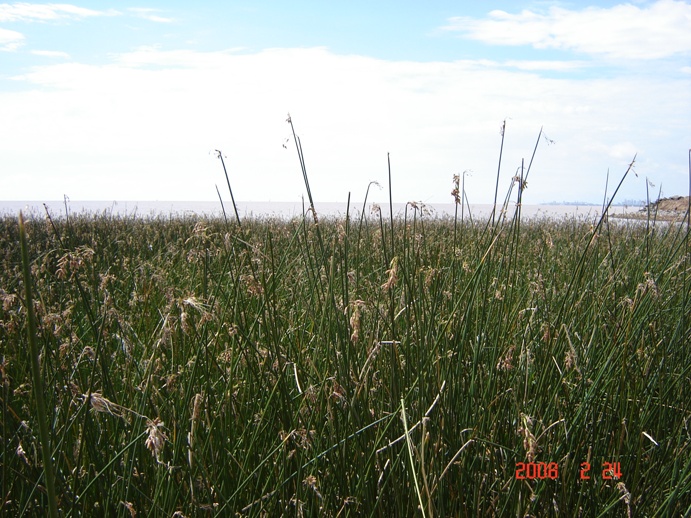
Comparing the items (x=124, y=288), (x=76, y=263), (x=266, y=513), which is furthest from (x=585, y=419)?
(x=124, y=288)

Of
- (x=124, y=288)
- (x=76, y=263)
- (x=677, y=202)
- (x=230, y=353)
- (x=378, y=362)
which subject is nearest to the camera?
(x=76, y=263)

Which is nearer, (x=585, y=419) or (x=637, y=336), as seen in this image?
(x=585, y=419)

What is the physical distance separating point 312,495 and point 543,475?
62cm

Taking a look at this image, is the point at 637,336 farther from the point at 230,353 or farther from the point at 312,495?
the point at 230,353

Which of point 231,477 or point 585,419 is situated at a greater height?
point 585,419

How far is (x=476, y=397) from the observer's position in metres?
1.63

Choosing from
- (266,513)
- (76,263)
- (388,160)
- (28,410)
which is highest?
(388,160)

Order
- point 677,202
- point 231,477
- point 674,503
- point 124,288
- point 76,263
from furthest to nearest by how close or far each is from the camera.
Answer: point 677,202 < point 124,288 < point 231,477 < point 674,503 < point 76,263
